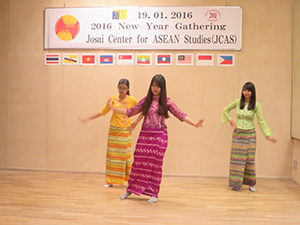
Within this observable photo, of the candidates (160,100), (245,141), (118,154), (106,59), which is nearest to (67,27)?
(106,59)

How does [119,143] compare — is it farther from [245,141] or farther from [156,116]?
[245,141]

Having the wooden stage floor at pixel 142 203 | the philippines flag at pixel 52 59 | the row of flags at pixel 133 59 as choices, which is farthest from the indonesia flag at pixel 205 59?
the philippines flag at pixel 52 59

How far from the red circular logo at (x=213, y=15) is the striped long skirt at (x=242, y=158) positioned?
2.06 meters

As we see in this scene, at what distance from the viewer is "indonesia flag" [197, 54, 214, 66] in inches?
214

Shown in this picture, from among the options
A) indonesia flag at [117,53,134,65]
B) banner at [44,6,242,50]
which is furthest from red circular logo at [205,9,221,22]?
indonesia flag at [117,53,134,65]

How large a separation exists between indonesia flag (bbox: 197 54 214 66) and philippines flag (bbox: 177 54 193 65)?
14 centimetres

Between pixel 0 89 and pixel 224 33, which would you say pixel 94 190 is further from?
pixel 224 33

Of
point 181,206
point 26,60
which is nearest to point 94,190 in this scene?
point 181,206

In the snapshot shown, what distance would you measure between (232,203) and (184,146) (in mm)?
1803

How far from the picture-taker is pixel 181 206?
3.63 meters

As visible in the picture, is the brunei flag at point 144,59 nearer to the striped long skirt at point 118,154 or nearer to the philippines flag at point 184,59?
the philippines flag at point 184,59

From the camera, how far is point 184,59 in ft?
18.0

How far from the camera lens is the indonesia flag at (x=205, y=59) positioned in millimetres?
5445

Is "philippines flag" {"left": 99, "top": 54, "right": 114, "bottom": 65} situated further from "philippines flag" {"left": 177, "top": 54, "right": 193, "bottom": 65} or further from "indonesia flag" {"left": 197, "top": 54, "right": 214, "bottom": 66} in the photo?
"indonesia flag" {"left": 197, "top": 54, "right": 214, "bottom": 66}
